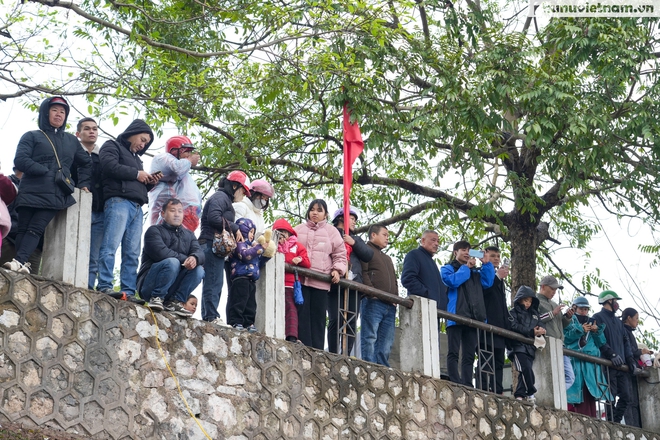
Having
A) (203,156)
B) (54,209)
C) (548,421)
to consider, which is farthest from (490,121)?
(54,209)

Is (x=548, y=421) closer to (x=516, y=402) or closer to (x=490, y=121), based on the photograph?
(x=516, y=402)

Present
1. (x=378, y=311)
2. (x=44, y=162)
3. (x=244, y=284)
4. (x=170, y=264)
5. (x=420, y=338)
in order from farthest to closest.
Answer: (x=420, y=338) → (x=378, y=311) → (x=244, y=284) → (x=170, y=264) → (x=44, y=162)

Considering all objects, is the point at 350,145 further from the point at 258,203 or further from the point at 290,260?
the point at 290,260

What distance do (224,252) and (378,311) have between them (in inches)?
85.3

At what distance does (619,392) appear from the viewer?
1316 cm

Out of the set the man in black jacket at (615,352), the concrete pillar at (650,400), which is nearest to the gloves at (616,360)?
the man in black jacket at (615,352)

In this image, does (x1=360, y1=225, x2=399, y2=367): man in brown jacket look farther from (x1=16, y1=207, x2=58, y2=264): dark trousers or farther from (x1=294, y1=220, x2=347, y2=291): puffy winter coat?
(x1=16, y1=207, x2=58, y2=264): dark trousers

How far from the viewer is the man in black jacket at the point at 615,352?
13055 mm

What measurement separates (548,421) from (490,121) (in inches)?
148

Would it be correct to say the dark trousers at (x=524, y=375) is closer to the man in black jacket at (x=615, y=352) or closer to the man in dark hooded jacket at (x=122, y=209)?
the man in black jacket at (x=615, y=352)

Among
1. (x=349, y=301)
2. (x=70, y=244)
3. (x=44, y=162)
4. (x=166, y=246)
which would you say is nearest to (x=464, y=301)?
(x=349, y=301)

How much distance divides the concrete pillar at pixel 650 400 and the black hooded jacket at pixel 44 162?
8501 millimetres

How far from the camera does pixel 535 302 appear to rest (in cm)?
1224

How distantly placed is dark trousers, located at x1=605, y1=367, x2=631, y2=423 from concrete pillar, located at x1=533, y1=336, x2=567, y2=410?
1206mm
